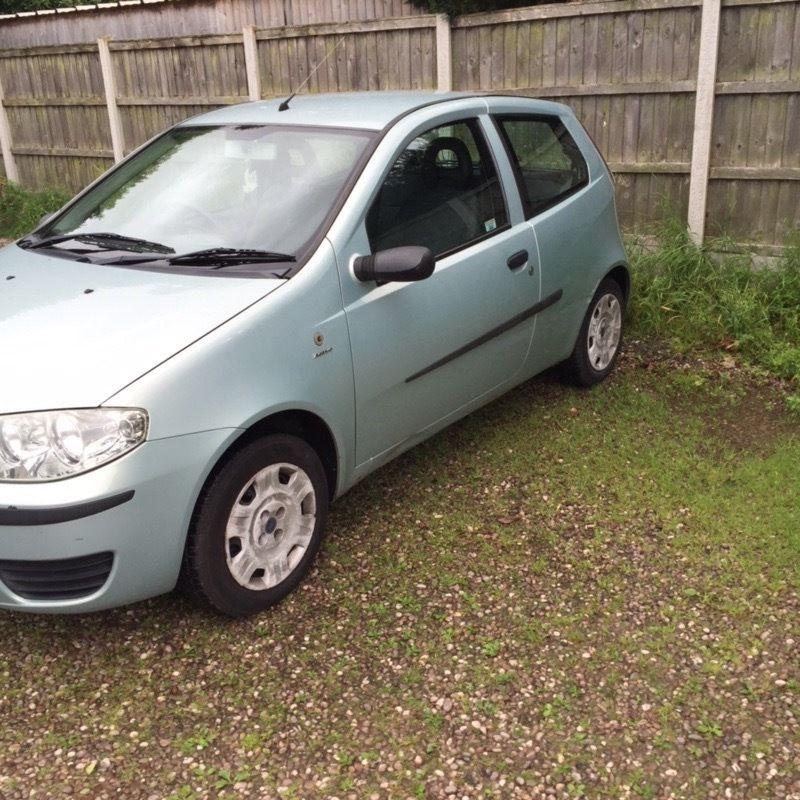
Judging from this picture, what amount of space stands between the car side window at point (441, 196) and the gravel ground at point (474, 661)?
120 cm

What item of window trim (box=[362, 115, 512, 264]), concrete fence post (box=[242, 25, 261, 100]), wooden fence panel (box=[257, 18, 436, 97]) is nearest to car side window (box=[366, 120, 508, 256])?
window trim (box=[362, 115, 512, 264])

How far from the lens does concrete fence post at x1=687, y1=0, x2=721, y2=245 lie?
237 inches

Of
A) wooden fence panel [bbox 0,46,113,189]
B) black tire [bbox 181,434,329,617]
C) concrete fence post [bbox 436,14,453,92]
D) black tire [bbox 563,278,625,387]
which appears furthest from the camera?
wooden fence panel [bbox 0,46,113,189]

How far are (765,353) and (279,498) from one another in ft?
12.0

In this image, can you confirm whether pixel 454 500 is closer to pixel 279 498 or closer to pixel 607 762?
pixel 279 498

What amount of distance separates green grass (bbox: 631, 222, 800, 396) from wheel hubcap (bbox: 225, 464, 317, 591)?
3.38m

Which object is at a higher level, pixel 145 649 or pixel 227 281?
pixel 227 281

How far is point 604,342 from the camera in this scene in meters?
5.38

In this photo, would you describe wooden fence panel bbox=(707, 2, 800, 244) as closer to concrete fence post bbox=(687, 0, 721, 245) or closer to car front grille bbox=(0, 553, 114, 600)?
concrete fence post bbox=(687, 0, 721, 245)

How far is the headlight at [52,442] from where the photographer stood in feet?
8.86

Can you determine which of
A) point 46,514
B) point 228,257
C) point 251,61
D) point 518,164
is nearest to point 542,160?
point 518,164

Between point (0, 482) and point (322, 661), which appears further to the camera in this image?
point (322, 661)

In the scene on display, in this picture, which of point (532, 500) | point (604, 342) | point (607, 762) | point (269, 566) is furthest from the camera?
point (604, 342)

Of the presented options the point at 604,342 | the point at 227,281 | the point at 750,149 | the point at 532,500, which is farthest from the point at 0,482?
the point at 750,149
